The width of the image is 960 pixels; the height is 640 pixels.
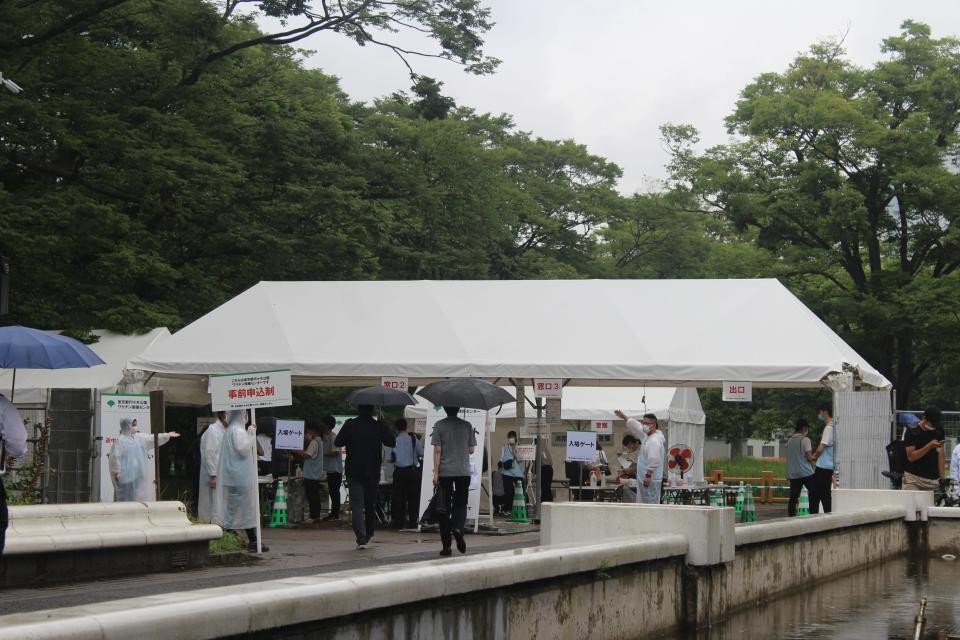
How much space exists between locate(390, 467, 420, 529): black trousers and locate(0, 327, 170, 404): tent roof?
622 centimetres

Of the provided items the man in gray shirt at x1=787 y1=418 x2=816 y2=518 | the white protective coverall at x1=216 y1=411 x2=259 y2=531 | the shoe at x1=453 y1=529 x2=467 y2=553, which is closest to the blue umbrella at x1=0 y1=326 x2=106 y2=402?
the white protective coverall at x1=216 y1=411 x2=259 y2=531

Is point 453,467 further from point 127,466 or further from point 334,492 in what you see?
point 334,492

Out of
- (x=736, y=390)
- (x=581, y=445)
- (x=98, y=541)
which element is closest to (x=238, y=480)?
(x=98, y=541)

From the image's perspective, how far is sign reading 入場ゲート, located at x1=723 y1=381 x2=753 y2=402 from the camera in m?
19.7

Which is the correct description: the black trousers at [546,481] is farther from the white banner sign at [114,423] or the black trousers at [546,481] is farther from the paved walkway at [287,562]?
the white banner sign at [114,423]

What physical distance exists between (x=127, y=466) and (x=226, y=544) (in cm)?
244

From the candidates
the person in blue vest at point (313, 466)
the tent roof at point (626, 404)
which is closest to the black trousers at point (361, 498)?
the person in blue vest at point (313, 466)

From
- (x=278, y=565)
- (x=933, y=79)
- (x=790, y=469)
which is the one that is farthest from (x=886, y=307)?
(x=278, y=565)

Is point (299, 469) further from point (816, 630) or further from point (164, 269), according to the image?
point (816, 630)

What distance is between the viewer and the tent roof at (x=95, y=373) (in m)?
24.3

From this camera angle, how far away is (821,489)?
812 inches

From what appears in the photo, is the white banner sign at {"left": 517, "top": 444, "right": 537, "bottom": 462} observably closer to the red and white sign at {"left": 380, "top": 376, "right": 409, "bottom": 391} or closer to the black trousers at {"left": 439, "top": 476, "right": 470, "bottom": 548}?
the red and white sign at {"left": 380, "top": 376, "right": 409, "bottom": 391}

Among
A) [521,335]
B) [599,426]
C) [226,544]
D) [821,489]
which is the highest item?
[521,335]

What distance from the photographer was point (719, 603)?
1099cm
